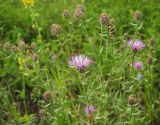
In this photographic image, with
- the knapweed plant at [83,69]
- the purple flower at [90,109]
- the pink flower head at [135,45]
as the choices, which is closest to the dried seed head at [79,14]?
the knapweed plant at [83,69]

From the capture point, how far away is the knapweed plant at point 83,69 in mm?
2410

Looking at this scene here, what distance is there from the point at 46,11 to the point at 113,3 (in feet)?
2.03

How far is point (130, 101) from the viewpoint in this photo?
236 cm

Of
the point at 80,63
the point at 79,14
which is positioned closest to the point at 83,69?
the point at 80,63

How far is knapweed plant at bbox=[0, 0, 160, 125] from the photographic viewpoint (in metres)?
2.41

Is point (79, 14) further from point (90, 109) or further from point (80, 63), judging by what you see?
point (90, 109)

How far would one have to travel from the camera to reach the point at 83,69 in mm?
2256

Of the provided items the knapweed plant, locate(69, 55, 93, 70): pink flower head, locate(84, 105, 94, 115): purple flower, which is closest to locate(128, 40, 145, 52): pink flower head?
the knapweed plant

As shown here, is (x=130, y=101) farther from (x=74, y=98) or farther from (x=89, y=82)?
(x=74, y=98)

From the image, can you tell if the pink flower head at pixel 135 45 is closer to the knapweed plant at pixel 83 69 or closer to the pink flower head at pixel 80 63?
the knapweed plant at pixel 83 69

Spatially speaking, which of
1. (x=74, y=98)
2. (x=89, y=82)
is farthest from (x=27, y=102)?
(x=89, y=82)

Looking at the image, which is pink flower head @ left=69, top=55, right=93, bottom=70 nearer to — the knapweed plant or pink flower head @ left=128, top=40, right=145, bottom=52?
the knapweed plant

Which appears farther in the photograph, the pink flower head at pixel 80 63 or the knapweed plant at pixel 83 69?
the knapweed plant at pixel 83 69

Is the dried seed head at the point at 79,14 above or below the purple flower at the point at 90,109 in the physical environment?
above
